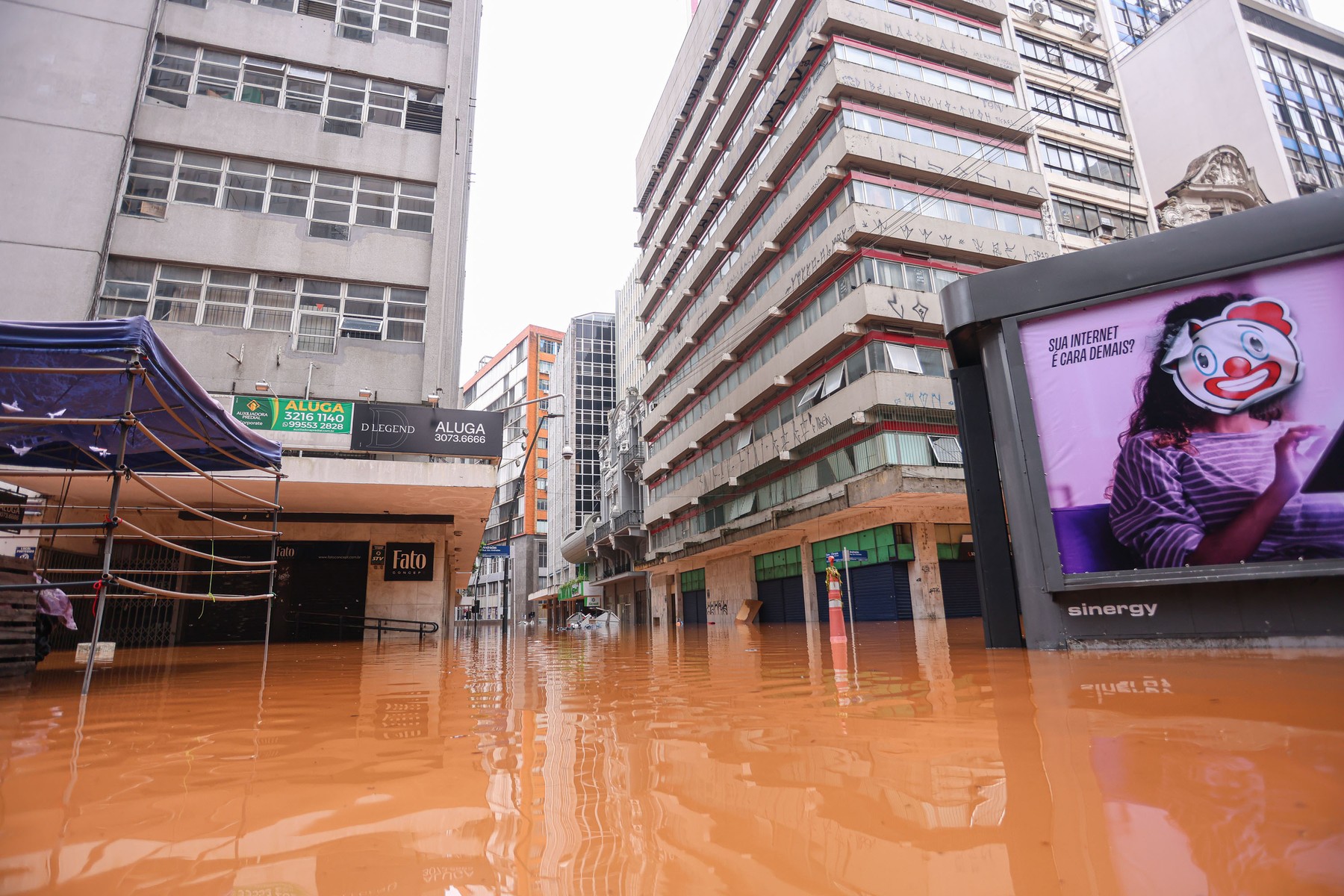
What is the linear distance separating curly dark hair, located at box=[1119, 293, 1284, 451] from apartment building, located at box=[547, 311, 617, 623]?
6234cm

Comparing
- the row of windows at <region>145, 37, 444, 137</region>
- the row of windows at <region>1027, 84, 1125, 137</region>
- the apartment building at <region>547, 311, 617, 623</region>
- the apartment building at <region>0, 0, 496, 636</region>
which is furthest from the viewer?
the apartment building at <region>547, 311, 617, 623</region>

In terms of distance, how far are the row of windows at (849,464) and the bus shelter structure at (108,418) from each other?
774 inches

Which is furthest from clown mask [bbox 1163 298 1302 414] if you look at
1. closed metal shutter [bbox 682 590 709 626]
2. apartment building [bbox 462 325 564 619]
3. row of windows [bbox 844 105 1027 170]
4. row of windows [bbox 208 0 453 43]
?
apartment building [bbox 462 325 564 619]

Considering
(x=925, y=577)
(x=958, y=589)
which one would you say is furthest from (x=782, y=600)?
(x=958, y=589)

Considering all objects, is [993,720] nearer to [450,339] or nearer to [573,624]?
[450,339]

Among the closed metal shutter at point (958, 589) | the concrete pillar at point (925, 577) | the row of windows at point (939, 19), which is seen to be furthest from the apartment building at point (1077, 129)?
the closed metal shutter at point (958, 589)

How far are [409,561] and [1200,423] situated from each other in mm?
18788

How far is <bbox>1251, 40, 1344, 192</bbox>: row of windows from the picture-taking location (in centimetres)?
4088

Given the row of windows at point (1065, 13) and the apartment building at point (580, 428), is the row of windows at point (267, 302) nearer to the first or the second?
the row of windows at point (1065, 13)

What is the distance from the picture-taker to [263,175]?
69.1 ft

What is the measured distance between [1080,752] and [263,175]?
25.5 metres

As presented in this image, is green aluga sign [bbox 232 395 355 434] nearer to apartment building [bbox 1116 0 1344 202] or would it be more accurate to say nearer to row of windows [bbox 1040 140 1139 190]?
row of windows [bbox 1040 140 1139 190]

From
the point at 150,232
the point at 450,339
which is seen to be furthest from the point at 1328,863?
the point at 150,232

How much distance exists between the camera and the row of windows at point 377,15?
22.9 m
